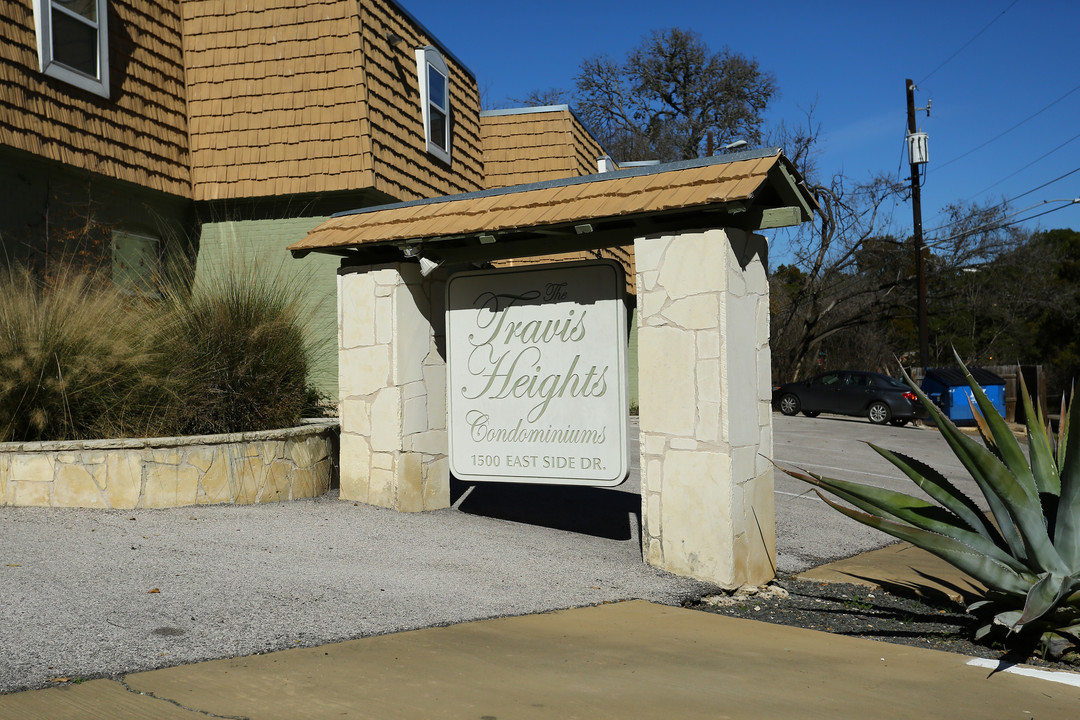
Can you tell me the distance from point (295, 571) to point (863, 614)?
3.54m

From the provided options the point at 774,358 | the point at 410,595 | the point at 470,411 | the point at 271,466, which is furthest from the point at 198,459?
the point at 774,358

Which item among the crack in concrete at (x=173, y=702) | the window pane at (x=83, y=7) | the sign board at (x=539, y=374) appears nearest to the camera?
the crack in concrete at (x=173, y=702)

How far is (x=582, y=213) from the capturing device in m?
6.54

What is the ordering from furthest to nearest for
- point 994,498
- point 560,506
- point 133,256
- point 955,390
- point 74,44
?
point 955,390 → point 133,256 → point 74,44 → point 560,506 → point 994,498

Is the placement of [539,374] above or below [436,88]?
below

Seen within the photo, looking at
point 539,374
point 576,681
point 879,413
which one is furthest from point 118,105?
point 879,413

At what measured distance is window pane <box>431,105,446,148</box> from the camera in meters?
14.4

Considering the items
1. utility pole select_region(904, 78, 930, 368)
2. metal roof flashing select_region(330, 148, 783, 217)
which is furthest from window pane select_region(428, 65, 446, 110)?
utility pole select_region(904, 78, 930, 368)

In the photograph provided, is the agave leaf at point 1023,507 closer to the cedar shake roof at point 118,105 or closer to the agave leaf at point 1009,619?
the agave leaf at point 1009,619

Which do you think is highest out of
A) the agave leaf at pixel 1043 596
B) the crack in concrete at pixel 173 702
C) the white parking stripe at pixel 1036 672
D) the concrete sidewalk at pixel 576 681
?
the agave leaf at pixel 1043 596

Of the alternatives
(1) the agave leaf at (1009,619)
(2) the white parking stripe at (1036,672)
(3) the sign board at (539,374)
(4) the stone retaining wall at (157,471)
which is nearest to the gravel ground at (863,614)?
(2) the white parking stripe at (1036,672)

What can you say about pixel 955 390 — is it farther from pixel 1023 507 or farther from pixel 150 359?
pixel 150 359

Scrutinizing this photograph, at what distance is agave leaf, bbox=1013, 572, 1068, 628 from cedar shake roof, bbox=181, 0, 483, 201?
30.5ft

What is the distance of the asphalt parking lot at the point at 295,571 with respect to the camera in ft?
14.0
